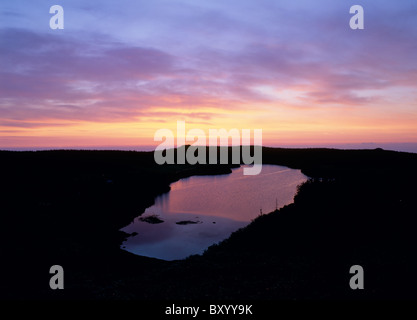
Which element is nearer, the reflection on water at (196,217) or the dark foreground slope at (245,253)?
the dark foreground slope at (245,253)

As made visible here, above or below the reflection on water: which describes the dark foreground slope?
above

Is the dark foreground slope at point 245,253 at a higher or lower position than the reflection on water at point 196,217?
higher

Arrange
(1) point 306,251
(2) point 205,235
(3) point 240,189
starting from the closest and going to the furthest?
(1) point 306,251, (2) point 205,235, (3) point 240,189

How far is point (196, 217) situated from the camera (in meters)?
47.9

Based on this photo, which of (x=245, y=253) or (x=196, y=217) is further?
(x=196, y=217)

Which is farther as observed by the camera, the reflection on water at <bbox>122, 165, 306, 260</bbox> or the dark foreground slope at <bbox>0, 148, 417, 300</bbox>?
the reflection on water at <bbox>122, 165, 306, 260</bbox>

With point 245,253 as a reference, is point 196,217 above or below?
below

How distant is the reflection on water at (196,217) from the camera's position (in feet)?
111

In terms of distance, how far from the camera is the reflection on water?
111ft

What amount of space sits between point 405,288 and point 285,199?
43662mm

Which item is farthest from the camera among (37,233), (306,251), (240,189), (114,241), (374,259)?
(240,189)

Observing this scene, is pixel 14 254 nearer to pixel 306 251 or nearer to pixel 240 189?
pixel 306 251
